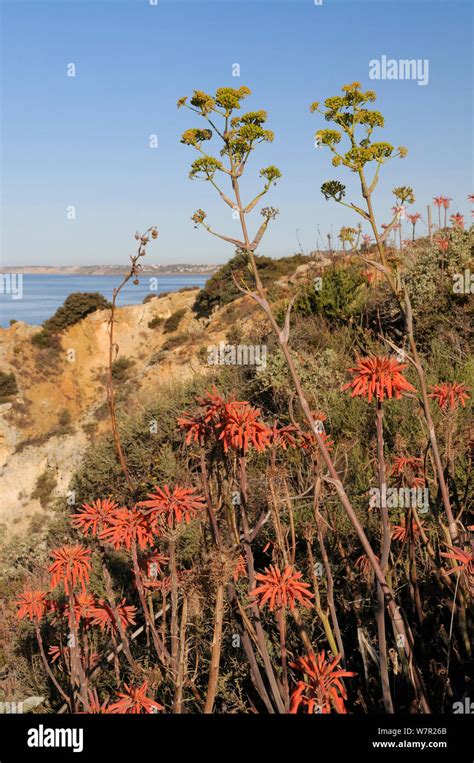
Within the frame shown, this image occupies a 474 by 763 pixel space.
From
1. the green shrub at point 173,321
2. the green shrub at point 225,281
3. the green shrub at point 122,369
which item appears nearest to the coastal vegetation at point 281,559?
the green shrub at point 122,369

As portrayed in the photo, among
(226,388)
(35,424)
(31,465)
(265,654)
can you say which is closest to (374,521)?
(265,654)

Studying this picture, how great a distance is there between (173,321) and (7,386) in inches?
242

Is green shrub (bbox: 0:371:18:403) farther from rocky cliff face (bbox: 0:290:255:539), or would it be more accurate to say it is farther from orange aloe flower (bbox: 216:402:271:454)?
orange aloe flower (bbox: 216:402:271:454)

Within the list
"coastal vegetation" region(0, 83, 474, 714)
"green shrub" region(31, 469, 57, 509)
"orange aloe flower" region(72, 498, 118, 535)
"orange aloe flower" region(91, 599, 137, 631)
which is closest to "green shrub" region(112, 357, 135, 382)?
"green shrub" region(31, 469, 57, 509)

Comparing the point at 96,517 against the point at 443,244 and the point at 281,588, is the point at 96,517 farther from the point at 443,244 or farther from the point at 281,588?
the point at 443,244

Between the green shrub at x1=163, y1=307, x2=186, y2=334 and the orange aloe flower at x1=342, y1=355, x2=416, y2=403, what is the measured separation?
19039 millimetres

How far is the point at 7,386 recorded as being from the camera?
1944cm

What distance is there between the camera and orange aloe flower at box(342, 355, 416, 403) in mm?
2064

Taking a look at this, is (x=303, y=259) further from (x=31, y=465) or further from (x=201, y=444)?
(x=201, y=444)

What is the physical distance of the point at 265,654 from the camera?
2.18 metres

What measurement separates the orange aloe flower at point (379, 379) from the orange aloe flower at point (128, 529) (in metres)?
1.03

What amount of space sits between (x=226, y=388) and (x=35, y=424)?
11069mm

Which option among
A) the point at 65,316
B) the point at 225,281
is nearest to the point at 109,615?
the point at 225,281

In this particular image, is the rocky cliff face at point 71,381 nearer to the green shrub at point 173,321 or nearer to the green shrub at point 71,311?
the green shrub at point 173,321
